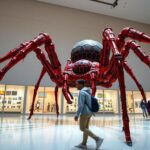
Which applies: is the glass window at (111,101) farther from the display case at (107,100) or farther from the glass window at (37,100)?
the glass window at (37,100)

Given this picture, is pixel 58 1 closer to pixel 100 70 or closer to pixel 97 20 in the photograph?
pixel 97 20

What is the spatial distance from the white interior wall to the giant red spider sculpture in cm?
940

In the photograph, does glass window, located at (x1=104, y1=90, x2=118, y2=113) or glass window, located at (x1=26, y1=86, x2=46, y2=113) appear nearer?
glass window, located at (x1=26, y1=86, x2=46, y2=113)

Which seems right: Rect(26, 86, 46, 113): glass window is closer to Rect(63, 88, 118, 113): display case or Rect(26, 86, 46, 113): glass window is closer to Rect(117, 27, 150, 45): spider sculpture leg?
Rect(63, 88, 118, 113): display case

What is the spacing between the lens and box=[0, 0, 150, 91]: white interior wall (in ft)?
45.1

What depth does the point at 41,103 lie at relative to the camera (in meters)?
13.9

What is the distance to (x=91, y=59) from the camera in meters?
4.78

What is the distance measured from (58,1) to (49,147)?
49.8ft

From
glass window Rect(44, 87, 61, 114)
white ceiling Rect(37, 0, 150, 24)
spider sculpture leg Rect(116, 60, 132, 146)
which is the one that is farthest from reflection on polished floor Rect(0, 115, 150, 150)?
white ceiling Rect(37, 0, 150, 24)

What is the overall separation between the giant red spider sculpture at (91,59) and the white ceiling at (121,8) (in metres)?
12.3

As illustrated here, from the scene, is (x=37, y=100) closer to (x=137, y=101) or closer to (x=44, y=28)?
(x=44, y=28)

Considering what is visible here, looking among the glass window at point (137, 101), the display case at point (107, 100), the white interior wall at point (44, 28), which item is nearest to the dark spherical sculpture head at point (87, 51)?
the white interior wall at point (44, 28)

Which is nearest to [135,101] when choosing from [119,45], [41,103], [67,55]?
[67,55]

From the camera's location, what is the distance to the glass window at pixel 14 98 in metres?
12.9
